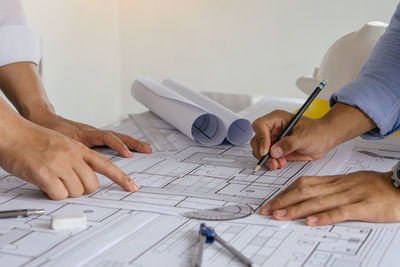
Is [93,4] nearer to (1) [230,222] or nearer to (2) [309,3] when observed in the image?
(2) [309,3]

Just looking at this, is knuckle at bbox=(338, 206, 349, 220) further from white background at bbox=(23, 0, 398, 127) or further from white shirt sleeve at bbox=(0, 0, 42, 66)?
white background at bbox=(23, 0, 398, 127)

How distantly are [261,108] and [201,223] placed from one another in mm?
914

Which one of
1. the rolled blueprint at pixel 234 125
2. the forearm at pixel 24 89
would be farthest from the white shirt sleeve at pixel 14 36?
the rolled blueprint at pixel 234 125

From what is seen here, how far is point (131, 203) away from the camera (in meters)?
0.96

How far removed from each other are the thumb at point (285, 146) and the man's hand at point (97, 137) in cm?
29

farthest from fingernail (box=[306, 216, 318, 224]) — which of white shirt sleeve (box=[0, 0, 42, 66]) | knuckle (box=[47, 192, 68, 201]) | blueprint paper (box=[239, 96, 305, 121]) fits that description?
white shirt sleeve (box=[0, 0, 42, 66])

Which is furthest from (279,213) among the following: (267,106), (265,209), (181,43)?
(181,43)

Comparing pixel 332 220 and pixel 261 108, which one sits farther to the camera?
pixel 261 108

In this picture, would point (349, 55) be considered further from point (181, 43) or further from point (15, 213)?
point (181, 43)

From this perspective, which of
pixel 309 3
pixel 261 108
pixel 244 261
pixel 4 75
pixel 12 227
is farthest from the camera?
pixel 309 3

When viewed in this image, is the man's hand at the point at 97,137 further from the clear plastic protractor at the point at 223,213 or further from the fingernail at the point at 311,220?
the fingernail at the point at 311,220

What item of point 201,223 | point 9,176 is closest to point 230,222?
point 201,223

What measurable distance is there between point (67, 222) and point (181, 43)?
3.22m

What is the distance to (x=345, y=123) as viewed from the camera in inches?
50.6
